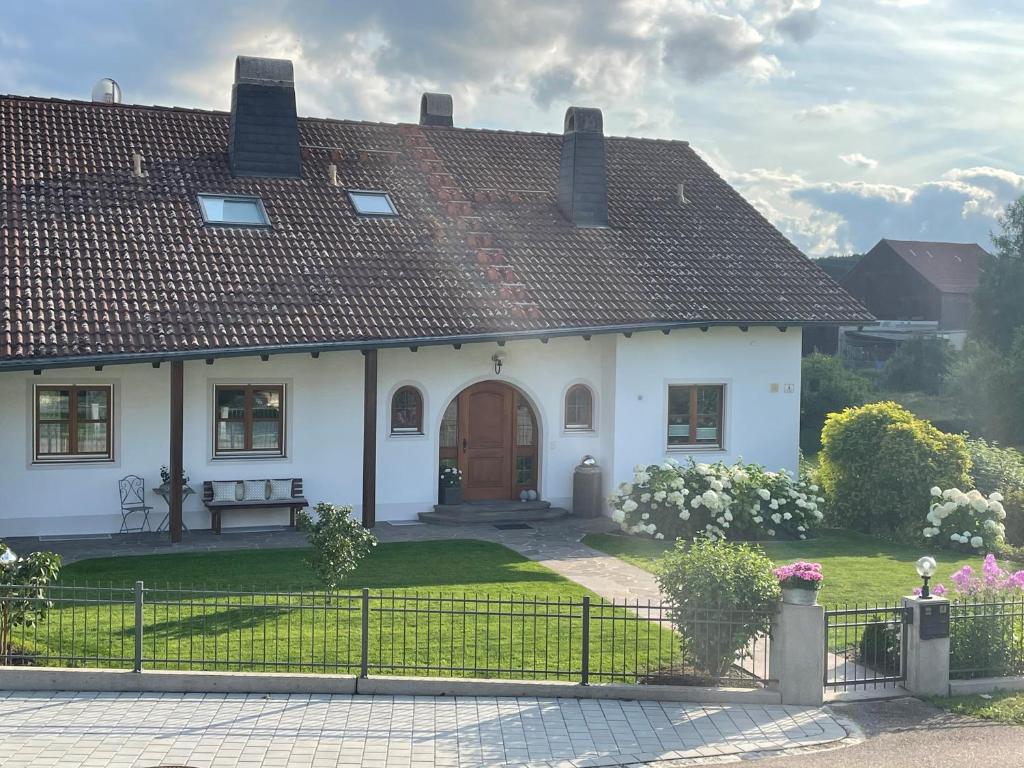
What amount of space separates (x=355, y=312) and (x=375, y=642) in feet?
25.9

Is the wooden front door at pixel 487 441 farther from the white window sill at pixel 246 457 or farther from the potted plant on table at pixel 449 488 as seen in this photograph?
the white window sill at pixel 246 457

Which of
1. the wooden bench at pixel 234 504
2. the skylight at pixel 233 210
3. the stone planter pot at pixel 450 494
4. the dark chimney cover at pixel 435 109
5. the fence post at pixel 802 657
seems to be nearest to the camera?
the fence post at pixel 802 657

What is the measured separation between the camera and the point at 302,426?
1984cm

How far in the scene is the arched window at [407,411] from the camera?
20.7 m

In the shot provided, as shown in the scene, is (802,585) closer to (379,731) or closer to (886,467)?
(379,731)

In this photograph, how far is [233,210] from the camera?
20969 mm

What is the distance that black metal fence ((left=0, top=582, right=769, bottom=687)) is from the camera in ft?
37.4

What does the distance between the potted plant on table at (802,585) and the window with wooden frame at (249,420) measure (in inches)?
422

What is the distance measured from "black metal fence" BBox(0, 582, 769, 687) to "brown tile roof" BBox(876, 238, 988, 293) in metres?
57.1

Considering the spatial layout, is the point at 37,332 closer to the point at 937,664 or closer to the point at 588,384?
the point at 588,384

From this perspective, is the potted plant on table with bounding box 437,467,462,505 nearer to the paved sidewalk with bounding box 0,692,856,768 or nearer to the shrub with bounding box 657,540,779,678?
the shrub with bounding box 657,540,779,678

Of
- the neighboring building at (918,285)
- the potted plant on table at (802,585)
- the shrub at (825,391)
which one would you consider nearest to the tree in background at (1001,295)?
the neighboring building at (918,285)

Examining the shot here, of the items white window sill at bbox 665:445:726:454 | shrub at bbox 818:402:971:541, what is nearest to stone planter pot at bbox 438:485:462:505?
white window sill at bbox 665:445:726:454

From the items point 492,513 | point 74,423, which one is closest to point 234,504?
point 74,423
